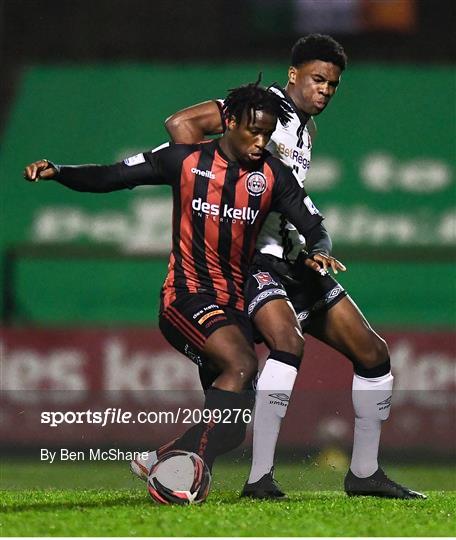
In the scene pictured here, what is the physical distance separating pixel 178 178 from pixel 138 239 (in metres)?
6.64

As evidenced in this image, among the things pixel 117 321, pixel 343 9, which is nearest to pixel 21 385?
pixel 117 321

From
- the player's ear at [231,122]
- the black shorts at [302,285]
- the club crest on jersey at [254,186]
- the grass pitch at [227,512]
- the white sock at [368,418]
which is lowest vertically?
the grass pitch at [227,512]

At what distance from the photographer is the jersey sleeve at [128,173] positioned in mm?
5254

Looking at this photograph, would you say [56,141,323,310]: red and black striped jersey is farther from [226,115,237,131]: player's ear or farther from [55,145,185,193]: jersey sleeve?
[226,115,237,131]: player's ear

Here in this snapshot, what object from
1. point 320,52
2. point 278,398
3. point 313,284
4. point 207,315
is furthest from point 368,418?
point 320,52

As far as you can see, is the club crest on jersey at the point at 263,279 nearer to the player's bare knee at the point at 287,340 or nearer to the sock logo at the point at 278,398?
the player's bare knee at the point at 287,340

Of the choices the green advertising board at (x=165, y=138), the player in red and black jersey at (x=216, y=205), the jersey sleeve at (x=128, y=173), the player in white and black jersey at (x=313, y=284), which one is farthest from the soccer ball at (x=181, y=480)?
the green advertising board at (x=165, y=138)

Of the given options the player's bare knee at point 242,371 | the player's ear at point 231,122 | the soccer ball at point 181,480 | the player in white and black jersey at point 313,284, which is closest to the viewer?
Answer: the soccer ball at point 181,480

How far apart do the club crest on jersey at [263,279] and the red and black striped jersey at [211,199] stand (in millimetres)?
106

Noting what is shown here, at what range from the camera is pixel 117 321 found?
36.4 feet

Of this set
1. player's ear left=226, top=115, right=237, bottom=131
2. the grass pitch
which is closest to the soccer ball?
the grass pitch

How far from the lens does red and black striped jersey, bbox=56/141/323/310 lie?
17.3 feet

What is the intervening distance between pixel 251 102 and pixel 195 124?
388 mm

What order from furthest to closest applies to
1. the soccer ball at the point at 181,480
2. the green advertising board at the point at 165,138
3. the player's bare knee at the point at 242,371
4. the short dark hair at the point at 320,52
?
the green advertising board at the point at 165,138 < the short dark hair at the point at 320,52 < the player's bare knee at the point at 242,371 < the soccer ball at the point at 181,480
